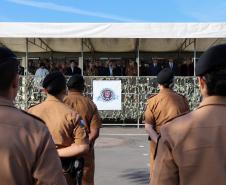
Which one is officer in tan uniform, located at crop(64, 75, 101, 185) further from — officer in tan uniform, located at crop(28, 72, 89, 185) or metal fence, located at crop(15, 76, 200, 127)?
metal fence, located at crop(15, 76, 200, 127)

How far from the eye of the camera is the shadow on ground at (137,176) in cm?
896

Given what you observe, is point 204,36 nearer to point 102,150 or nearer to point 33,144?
point 102,150

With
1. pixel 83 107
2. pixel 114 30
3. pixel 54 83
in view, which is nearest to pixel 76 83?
pixel 83 107

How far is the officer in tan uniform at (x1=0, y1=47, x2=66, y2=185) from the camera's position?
2365mm

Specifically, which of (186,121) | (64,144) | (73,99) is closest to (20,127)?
(186,121)

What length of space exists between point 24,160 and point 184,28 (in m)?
14.5

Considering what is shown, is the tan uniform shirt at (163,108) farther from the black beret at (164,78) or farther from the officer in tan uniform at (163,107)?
the black beret at (164,78)

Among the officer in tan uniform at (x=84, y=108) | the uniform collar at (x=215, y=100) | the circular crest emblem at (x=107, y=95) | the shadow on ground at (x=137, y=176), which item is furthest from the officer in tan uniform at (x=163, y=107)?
the circular crest emblem at (x=107, y=95)

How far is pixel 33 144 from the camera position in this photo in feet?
7.77

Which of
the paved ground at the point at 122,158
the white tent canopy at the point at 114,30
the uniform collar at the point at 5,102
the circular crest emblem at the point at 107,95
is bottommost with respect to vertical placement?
the paved ground at the point at 122,158

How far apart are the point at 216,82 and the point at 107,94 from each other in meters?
15.0

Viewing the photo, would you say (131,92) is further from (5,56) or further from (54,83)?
(5,56)

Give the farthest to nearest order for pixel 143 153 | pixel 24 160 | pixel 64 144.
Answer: pixel 143 153
pixel 64 144
pixel 24 160

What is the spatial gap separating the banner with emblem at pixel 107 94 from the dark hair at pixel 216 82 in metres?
14.9
